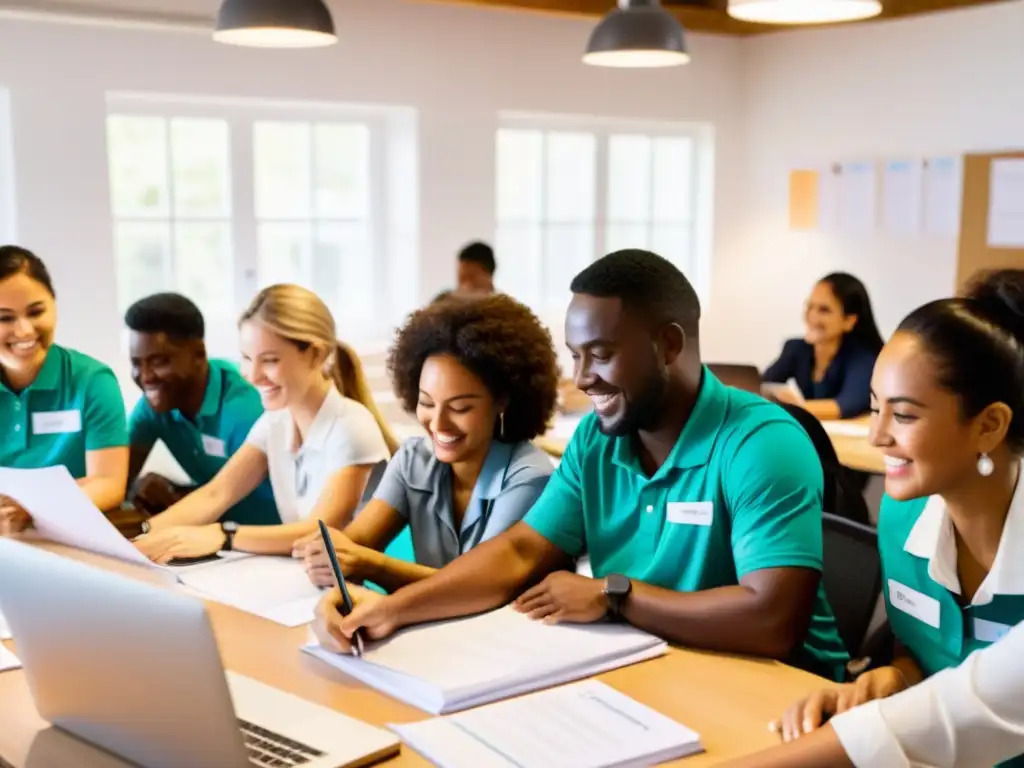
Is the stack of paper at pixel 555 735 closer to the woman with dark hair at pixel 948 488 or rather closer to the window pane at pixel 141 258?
the woman with dark hair at pixel 948 488

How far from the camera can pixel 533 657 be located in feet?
5.23

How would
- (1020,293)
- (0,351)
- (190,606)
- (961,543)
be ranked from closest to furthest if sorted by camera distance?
(190,606), (961,543), (1020,293), (0,351)

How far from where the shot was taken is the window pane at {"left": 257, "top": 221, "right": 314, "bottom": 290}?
5.52 m

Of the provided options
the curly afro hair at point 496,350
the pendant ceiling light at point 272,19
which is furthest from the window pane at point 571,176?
the curly afro hair at point 496,350

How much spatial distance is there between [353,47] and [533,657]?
14.6 ft

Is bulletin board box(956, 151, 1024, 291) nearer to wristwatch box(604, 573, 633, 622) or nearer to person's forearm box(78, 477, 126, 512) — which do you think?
person's forearm box(78, 477, 126, 512)

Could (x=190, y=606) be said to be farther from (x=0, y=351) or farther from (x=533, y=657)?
(x=0, y=351)

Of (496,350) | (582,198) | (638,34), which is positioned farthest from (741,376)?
(582,198)

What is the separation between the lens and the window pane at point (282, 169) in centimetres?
546

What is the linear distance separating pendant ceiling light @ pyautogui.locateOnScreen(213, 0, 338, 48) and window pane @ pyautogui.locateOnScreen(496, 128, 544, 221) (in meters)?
2.94

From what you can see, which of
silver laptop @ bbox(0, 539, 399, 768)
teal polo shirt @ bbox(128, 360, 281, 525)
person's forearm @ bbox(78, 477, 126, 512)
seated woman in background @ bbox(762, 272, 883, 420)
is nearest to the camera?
silver laptop @ bbox(0, 539, 399, 768)

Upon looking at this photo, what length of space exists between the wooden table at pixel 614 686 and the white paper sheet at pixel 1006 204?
15.2 feet

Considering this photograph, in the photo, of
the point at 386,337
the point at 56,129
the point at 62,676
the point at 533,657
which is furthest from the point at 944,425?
the point at 386,337

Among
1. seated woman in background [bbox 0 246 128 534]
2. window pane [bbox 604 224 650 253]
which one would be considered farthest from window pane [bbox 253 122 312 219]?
seated woman in background [bbox 0 246 128 534]
